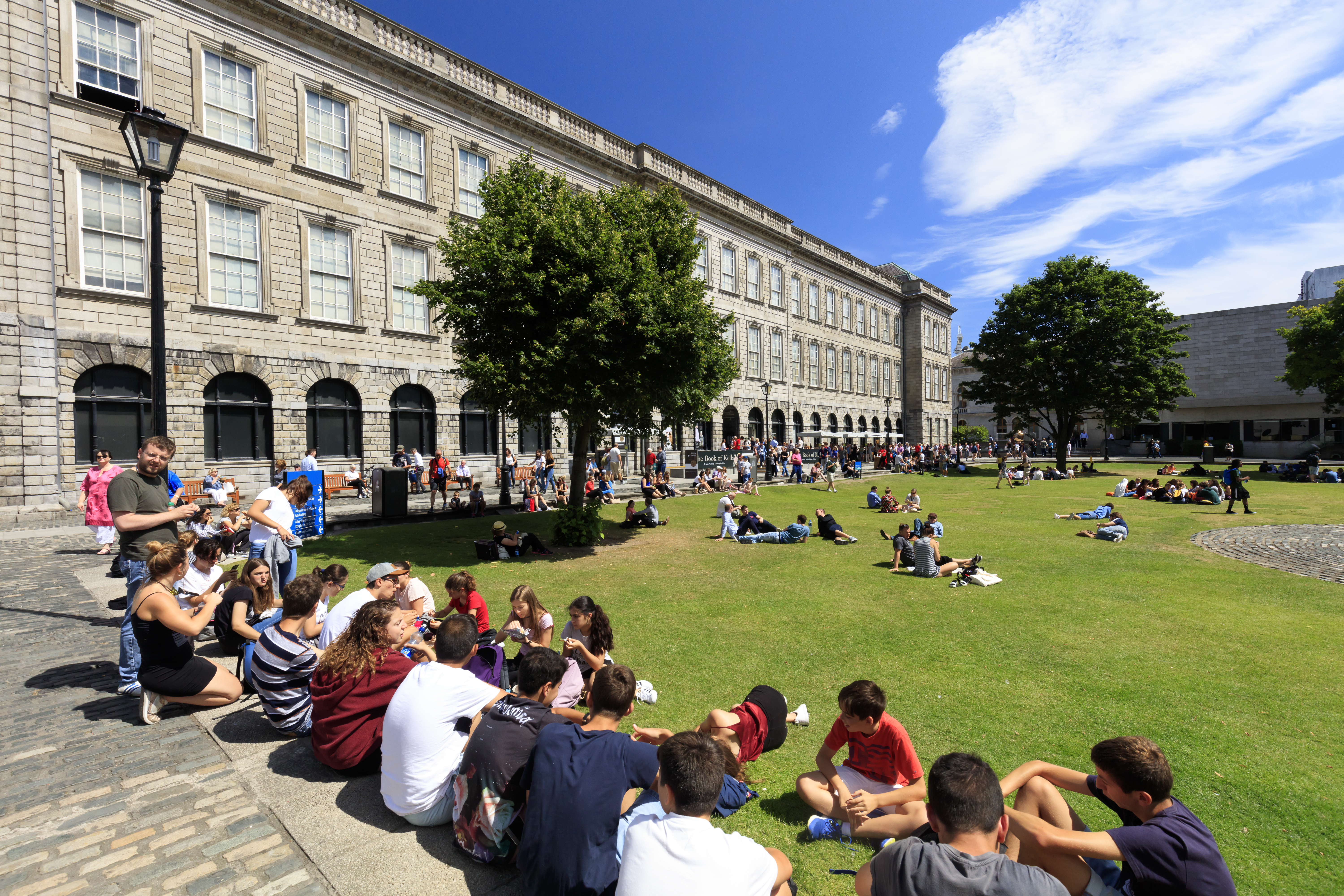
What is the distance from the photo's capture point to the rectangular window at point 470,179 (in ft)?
76.7

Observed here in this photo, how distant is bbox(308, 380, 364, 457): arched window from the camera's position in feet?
65.5

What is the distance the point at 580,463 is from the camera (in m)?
14.6

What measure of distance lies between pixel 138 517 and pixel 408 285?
18518mm

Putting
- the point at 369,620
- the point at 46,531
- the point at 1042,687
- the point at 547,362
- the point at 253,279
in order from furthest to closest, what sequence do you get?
the point at 253,279, the point at 46,531, the point at 547,362, the point at 1042,687, the point at 369,620

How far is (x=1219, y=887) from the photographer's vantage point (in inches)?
93.7

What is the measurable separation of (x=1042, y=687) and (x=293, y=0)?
85.9 ft

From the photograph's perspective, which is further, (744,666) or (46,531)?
(46,531)

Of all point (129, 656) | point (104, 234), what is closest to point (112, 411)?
point (104, 234)

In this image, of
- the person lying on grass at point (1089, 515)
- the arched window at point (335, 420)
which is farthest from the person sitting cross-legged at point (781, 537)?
the arched window at point (335, 420)

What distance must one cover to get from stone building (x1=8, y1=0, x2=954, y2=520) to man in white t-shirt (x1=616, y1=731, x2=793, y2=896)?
11.6 meters

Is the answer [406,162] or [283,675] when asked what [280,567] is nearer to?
[283,675]

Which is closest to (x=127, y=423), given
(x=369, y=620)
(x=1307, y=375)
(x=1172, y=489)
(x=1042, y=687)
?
(x=369, y=620)

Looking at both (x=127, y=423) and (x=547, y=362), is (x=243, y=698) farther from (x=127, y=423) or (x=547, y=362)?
(x=127, y=423)

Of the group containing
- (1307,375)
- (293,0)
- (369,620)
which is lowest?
(369,620)
